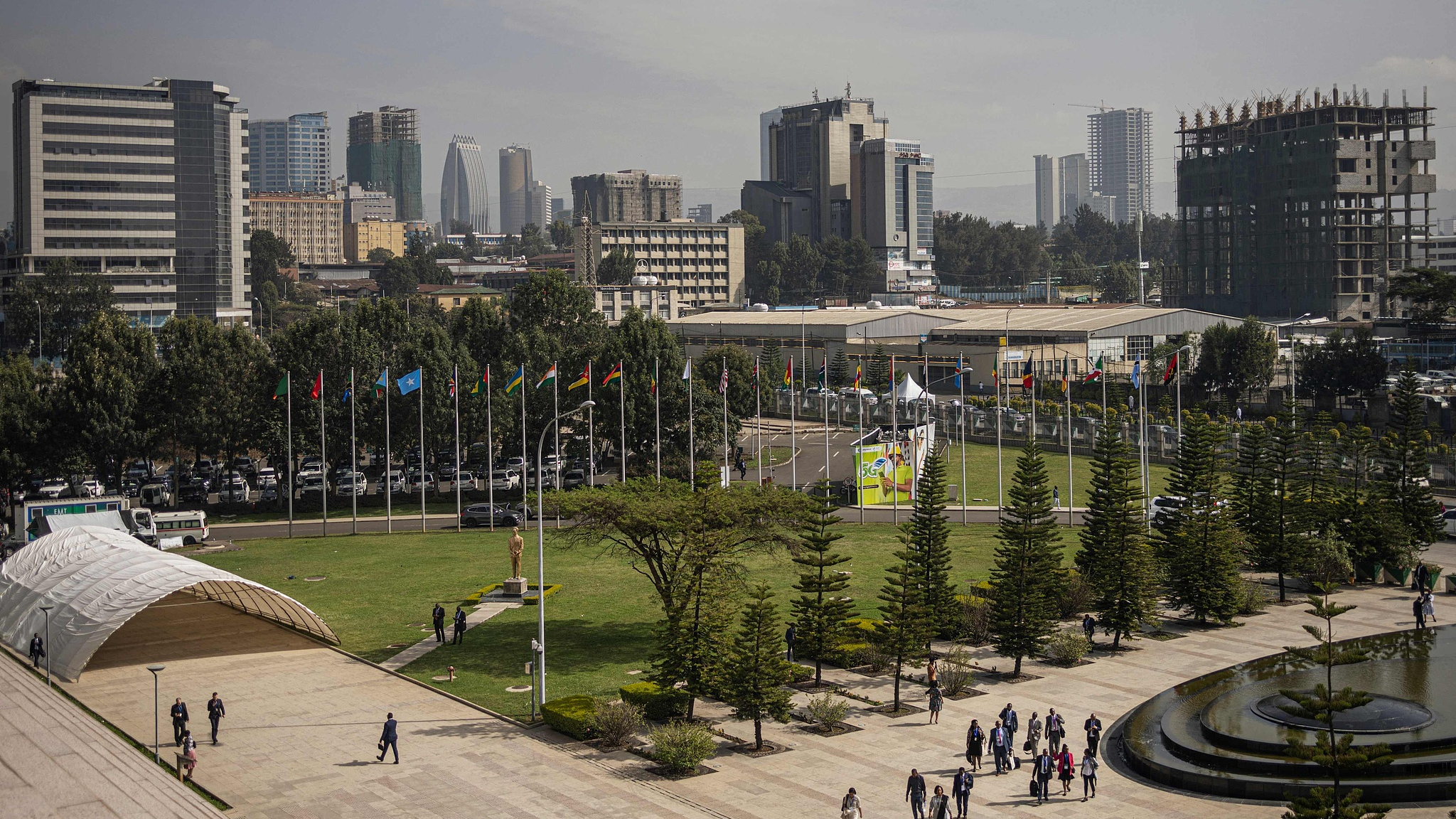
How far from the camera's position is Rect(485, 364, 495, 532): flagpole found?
62031 mm

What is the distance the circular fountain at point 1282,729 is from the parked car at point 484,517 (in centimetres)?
3724

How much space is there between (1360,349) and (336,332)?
70.1 meters

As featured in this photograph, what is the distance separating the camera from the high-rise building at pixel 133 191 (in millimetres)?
139125

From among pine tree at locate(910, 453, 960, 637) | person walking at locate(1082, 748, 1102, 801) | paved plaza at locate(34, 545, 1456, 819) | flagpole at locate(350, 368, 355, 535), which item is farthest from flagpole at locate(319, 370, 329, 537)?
person walking at locate(1082, 748, 1102, 801)

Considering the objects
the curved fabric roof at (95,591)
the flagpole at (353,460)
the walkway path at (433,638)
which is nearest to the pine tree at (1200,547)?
the walkway path at (433,638)

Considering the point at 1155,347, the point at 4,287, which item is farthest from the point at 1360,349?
the point at 4,287

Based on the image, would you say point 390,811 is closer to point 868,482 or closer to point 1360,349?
point 868,482

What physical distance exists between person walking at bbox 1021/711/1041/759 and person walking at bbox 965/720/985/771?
1.14 metres

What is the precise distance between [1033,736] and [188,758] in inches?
773

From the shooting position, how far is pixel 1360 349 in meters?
91.5

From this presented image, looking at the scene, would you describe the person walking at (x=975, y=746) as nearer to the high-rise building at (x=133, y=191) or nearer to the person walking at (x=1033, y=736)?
the person walking at (x=1033, y=736)

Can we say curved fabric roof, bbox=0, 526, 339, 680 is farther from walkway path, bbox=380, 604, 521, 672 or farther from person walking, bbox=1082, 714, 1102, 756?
person walking, bbox=1082, 714, 1102, 756

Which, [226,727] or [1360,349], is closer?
[226,727]

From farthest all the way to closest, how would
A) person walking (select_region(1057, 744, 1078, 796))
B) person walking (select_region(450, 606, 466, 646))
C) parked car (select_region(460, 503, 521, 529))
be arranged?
parked car (select_region(460, 503, 521, 529)) → person walking (select_region(450, 606, 466, 646)) → person walking (select_region(1057, 744, 1078, 796))
